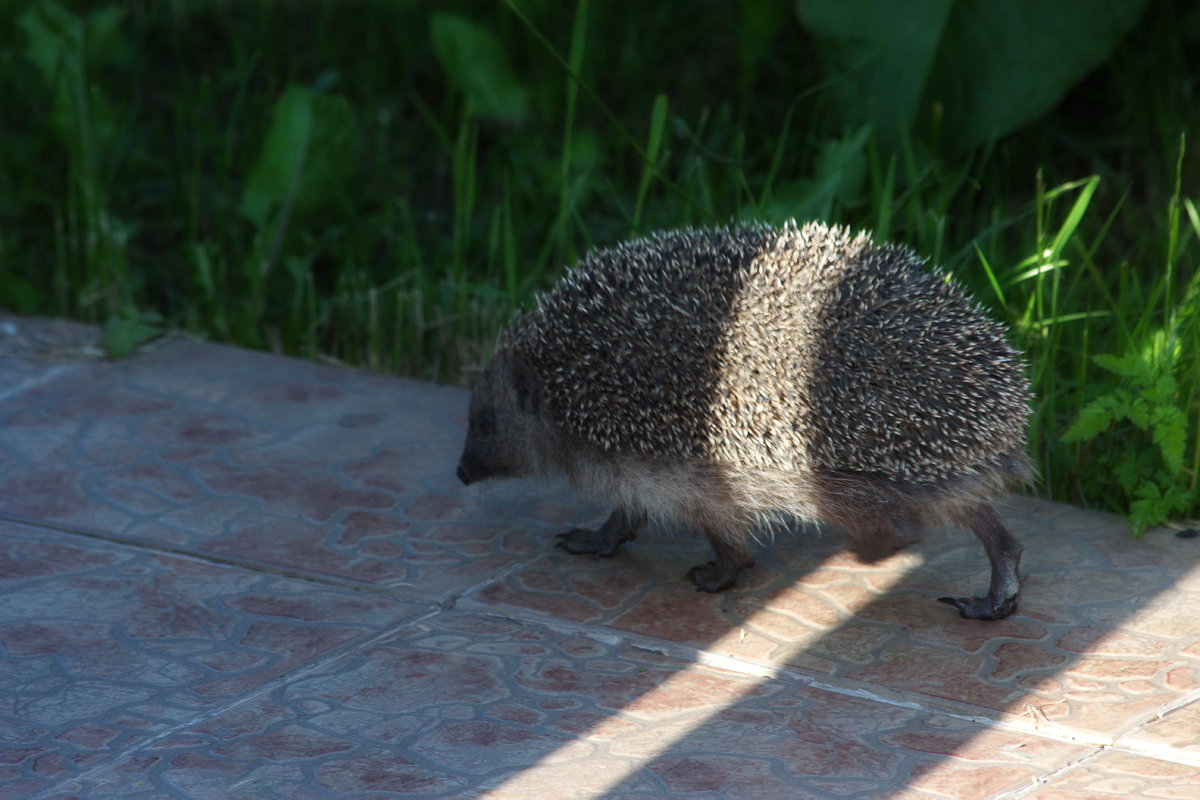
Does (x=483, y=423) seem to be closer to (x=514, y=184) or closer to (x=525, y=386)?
(x=525, y=386)

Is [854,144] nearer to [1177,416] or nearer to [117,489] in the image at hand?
[1177,416]

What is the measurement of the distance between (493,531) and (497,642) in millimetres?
802

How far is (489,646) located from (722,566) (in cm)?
80

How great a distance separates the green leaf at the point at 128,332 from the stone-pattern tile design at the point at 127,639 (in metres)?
1.62

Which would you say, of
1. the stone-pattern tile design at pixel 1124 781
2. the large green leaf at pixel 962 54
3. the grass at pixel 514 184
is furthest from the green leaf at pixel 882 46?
the stone-pattern tile design at pixel 1124 781

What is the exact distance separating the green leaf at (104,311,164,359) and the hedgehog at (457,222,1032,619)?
2.49 m

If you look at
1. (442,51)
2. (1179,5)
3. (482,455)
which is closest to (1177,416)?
(482,455)

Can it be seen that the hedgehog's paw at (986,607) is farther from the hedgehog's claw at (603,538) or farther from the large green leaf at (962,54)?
the large green leaf at (962,54)

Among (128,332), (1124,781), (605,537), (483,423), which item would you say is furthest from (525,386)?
(128,332)

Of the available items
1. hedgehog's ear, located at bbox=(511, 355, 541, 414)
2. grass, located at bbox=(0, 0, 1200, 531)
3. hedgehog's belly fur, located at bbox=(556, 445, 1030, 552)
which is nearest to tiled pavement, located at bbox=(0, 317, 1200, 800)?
hedgehog's belly fur, located at bbox=(556, 445, 1030, 552)

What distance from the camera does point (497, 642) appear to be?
395cm

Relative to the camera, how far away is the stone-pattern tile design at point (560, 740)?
3.22 m

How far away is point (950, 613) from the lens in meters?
4.14

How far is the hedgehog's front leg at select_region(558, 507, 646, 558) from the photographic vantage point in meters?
4.51
